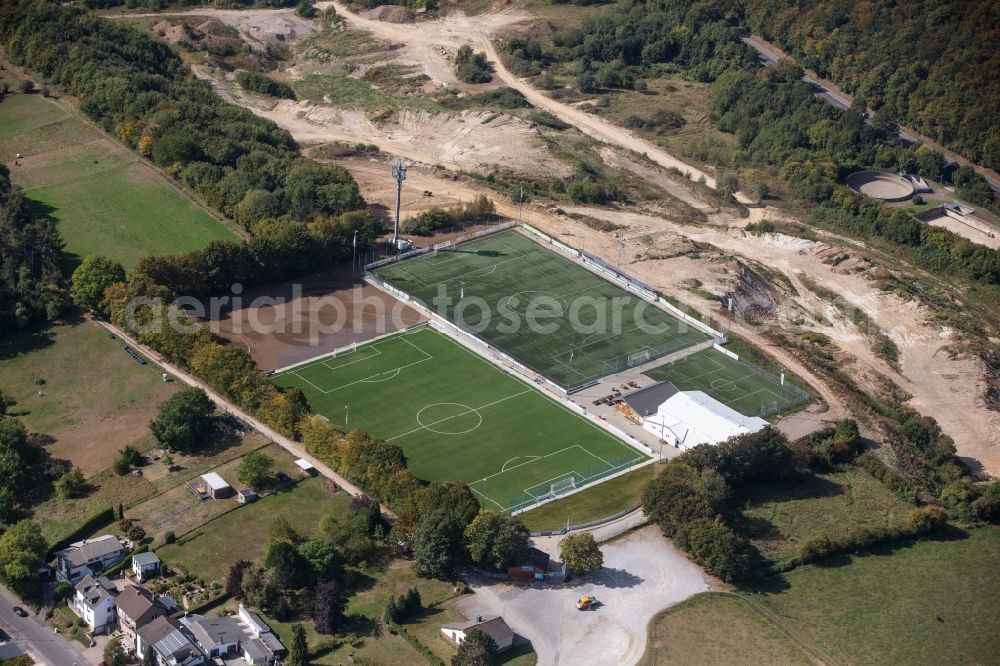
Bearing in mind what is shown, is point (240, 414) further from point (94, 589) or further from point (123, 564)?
point (94, 589)

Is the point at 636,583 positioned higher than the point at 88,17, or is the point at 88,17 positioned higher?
the point at 88,17

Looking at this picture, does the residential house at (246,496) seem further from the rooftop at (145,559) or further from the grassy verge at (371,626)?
the grassy verge at (371,626)

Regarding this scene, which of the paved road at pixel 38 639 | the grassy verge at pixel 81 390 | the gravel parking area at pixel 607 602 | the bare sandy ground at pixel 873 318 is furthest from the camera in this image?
the bare sandy ground at pixel 873 318

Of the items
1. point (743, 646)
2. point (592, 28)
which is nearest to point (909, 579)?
point (743, 646)

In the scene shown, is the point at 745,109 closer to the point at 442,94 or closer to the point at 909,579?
the point at 442,94

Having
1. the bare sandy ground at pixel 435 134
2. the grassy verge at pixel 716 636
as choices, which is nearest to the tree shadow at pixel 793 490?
the grassy verge at pixel 716 636

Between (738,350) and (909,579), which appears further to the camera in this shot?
(738,350)

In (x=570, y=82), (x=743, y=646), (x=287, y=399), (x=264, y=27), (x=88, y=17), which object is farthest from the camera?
(x=264, y=27)
